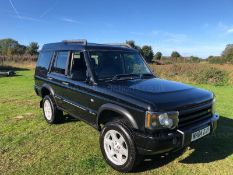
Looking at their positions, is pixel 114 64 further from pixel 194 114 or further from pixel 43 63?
pixel 43 63

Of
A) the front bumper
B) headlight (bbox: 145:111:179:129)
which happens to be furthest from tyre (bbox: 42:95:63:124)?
headlight (bbox: 145:111:179:129)

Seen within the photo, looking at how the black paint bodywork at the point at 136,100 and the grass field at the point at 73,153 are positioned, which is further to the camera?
the grass field at the point at 73,153

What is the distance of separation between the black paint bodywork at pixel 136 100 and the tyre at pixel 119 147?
15cm

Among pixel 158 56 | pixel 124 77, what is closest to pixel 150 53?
pixel 158 56

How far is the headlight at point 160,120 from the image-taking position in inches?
156

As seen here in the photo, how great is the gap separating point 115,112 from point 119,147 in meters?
0.58

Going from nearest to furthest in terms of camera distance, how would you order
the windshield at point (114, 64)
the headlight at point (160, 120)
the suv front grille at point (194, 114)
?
the headlight at point (160, 120)
the suv front grille at point (194, 114)
the windshield at point (114, 64)

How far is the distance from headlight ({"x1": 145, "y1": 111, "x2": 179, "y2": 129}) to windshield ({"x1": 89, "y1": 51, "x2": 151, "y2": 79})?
1596 mm

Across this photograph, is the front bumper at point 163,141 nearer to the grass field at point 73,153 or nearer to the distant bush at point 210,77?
the grass field at point 73,153

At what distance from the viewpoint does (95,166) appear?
4809mm

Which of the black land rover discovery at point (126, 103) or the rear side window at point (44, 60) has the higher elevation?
the rear side window at point (44, 60)

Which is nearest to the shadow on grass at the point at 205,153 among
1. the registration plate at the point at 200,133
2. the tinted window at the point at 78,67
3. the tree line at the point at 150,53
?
the registration plate at the point at 200,133

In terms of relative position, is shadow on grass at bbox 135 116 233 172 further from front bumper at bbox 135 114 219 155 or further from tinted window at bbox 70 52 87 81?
tinted window at bbox 70 52 87 81

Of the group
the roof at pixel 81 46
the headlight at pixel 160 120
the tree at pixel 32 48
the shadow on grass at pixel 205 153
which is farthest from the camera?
the tree at pixel 32 48
